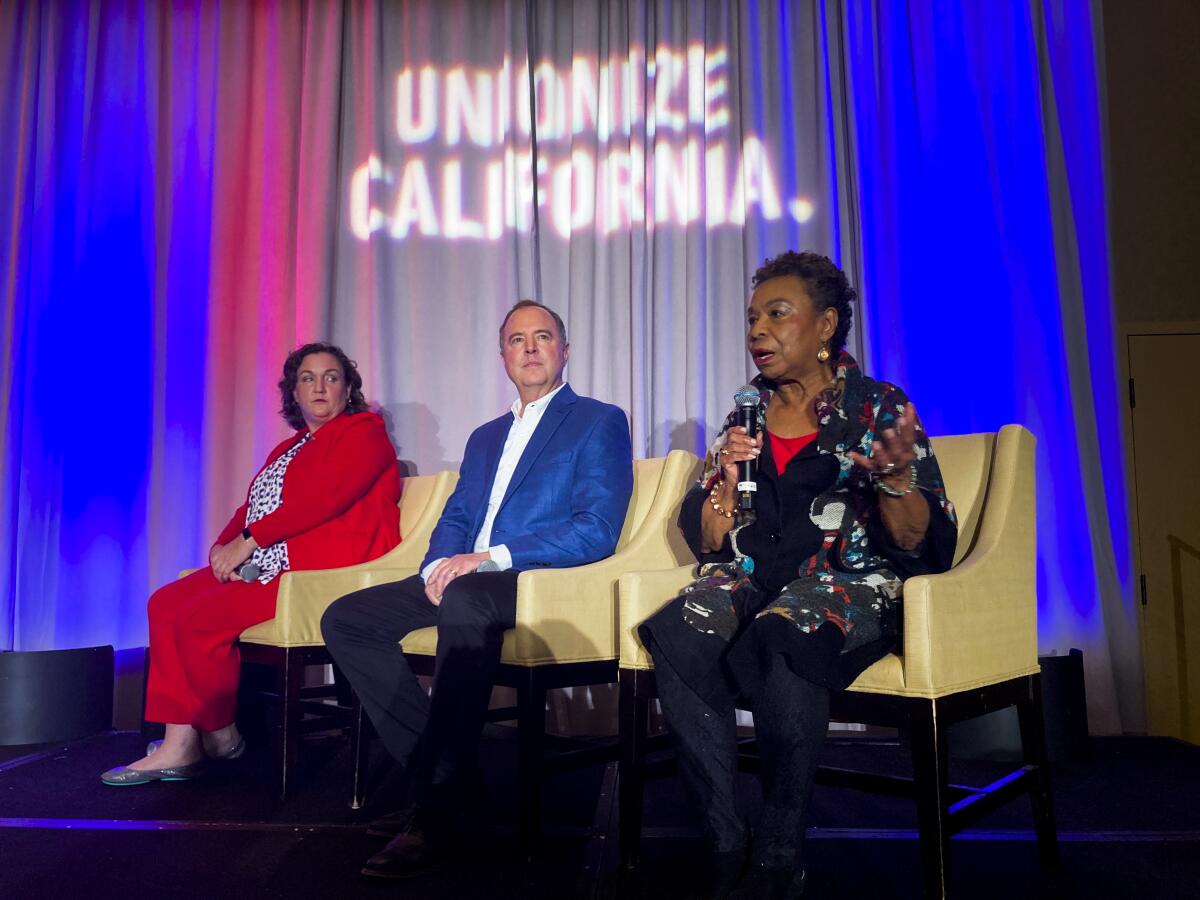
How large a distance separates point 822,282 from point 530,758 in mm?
1217

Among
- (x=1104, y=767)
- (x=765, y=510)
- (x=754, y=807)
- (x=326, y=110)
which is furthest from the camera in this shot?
(x=326, y=110)

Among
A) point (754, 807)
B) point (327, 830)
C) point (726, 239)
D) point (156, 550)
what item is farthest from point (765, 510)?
point (156, 550)

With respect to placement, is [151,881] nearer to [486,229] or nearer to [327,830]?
[327,830]

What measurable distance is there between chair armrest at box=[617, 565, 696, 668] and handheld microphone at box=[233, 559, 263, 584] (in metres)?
1.45

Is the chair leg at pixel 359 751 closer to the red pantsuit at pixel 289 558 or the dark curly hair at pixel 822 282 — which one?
the red pantsuit at pixel 289 558

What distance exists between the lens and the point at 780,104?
12.2 ft

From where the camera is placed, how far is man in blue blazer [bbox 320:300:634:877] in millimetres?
2025

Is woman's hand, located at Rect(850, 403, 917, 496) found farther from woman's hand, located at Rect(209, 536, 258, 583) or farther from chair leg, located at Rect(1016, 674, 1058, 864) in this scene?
woman's hand, located at Rect(209, 536, 258, 583)

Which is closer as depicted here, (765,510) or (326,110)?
(765,510)

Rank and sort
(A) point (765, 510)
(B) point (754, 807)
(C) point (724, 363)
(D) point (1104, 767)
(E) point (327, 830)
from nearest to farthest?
1. (A) point (765, 510)
2. (E) point (327, 830)
3. (B) point (754, 807)
4. (D) point (1104, 767)
5. (C) point (724, 363)

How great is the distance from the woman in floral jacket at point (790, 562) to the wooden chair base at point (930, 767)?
0.11m

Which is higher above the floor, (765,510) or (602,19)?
(602,19)

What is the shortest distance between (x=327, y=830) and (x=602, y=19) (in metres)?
3.20

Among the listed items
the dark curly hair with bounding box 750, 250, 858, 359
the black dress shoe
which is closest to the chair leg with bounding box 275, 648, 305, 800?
the black dress shoe
